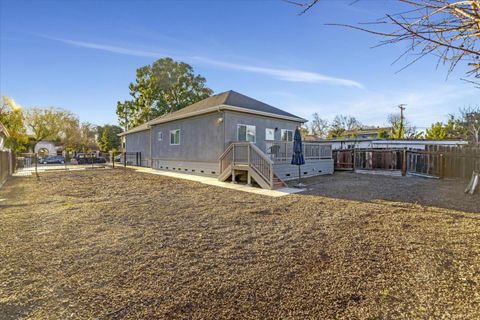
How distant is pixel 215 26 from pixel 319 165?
931 centimetres

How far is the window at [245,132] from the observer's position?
42.2 ft

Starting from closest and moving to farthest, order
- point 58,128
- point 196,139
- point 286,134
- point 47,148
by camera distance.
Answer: point 196,139 → point 286,134 → point 47,148 → point 58,128

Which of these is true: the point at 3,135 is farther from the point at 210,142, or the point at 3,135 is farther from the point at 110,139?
the point at 110,139

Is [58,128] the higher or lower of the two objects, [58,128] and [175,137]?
the higher

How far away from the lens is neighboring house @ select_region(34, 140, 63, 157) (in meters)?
38.5

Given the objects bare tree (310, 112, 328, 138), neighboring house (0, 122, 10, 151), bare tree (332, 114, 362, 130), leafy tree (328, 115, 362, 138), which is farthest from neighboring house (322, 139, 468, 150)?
neighboring house (0, 122, 10, 151)

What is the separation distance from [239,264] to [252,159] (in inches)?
281

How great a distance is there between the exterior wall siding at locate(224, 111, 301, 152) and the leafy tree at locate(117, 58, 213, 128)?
19990mm

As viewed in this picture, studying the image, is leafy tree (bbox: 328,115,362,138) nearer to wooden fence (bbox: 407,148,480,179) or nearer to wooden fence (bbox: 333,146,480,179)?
wooden fence (bbox: 333,146,480,179)

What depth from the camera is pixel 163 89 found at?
33.2 metres

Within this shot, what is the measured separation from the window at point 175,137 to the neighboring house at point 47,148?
3426 centimetres

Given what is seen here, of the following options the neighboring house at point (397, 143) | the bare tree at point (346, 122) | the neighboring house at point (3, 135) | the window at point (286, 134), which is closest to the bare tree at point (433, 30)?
the window at point (286, 134)

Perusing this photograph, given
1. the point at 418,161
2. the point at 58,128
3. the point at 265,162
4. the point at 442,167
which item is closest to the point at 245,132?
the point at 265,162

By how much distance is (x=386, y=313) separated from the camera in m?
2.20
